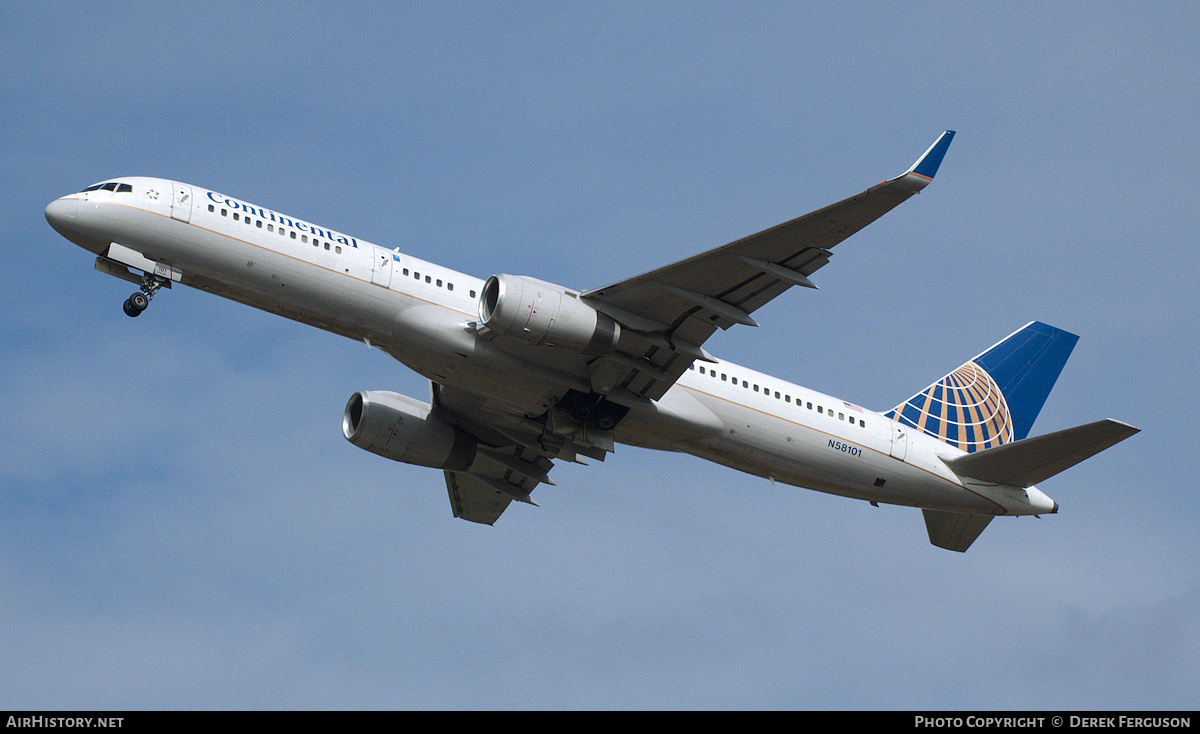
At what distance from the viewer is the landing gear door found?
29.9m

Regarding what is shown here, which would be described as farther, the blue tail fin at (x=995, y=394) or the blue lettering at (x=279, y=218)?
the blue tail fin at (x=995, y=394)

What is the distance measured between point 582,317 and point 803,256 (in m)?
5.76

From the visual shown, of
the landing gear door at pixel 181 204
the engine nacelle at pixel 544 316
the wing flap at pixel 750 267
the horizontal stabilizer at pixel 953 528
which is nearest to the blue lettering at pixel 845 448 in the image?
the horizontal stabilizer at pixel 953 528

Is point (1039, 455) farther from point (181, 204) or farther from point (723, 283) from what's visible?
point (181, 204)

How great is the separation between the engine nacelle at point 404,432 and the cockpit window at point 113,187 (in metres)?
9.94

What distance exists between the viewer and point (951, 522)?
37.8m

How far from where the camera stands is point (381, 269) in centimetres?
3086

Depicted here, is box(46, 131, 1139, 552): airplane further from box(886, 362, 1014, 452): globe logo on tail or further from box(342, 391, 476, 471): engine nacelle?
box(886, 362, 1014, 452): globe logo on tail

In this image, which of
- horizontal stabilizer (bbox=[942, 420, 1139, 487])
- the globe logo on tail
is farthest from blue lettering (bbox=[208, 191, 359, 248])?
horizontal stabilizer (bbox=[942, 420, 1139, 487])

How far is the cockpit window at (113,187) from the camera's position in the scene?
30.2 m

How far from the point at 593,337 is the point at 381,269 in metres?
5.92

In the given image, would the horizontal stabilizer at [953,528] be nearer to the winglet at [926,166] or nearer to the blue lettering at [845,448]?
the blue lettering at [845,448]

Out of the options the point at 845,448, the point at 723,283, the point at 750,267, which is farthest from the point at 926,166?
the point at 845,448
